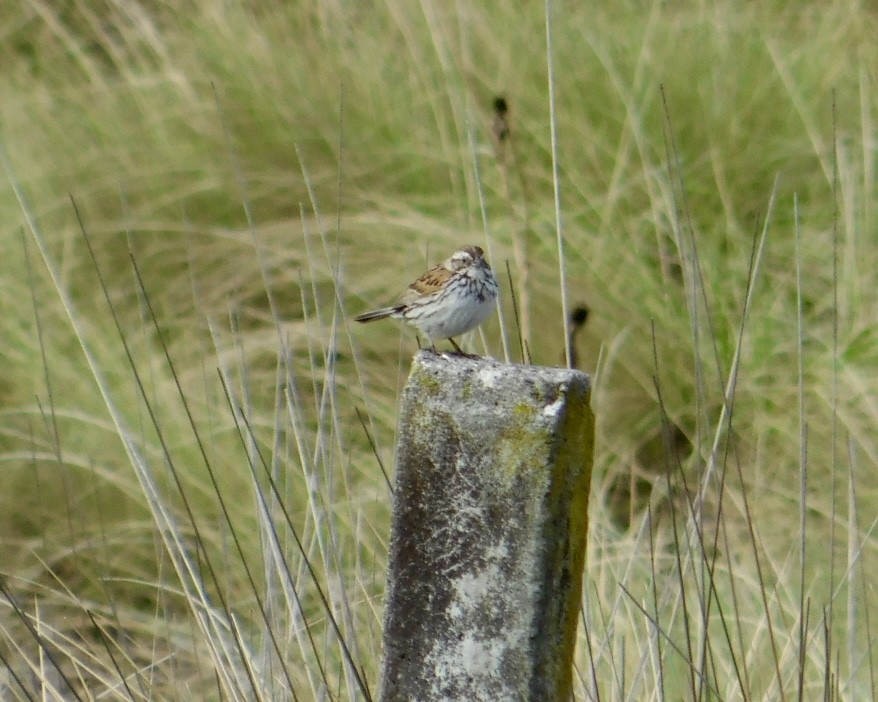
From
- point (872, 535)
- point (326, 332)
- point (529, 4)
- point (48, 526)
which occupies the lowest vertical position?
point (48, 526)

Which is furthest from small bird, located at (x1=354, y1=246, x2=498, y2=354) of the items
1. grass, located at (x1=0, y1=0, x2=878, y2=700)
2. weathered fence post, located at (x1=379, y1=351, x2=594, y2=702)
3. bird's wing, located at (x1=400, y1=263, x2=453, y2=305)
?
weathered fence post, located at (x1=379, y1=351, x2=594, y2=702)

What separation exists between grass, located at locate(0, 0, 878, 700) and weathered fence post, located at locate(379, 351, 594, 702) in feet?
6.35

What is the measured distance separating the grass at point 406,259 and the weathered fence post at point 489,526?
1935 mm

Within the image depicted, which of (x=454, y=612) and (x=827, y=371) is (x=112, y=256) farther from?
(x=454, y=612)

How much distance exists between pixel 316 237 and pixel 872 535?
2233mm

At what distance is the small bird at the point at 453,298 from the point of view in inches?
115

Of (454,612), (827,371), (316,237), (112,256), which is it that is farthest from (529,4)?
(454,612)

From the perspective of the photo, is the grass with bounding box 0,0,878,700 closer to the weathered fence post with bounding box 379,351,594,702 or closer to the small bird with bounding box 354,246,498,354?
the small bird with bounding box 354,246,498,354

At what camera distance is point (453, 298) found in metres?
2.97

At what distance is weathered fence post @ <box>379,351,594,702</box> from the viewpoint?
151 centimetres

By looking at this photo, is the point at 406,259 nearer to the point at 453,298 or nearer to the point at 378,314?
the point at 378,314

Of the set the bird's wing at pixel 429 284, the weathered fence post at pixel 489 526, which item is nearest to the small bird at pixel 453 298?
the bird's wing at pixel 429 284

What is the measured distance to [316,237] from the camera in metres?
5.31

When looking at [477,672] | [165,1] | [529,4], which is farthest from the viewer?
[165,1]
